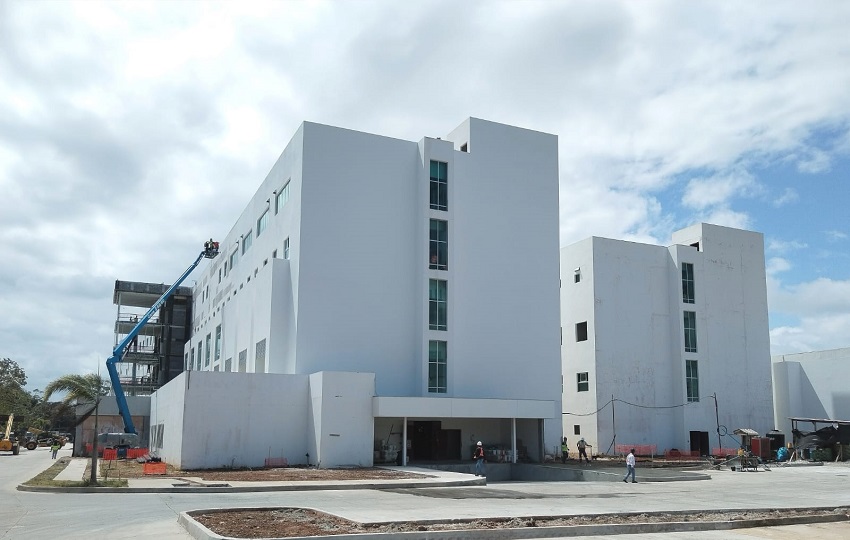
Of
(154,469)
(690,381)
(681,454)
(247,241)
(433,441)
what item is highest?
(247,241)

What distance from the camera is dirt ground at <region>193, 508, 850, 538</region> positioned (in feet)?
47.3

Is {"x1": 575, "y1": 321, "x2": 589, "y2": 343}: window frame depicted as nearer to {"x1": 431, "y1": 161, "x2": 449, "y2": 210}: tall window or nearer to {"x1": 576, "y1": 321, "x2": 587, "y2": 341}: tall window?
{"x1": 576, "y1": 321, "x2": 587, "y2": 341}: tall window

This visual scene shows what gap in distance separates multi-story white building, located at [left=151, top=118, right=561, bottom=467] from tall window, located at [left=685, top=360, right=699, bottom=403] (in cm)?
1449

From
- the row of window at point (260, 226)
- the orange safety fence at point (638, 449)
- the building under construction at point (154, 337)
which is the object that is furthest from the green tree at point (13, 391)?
the orange safety fence at point (638, 449)

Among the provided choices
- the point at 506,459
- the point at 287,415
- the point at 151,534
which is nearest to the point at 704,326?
the point at 506,459

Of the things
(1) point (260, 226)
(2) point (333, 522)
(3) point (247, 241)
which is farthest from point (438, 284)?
(2) point (333, 522)

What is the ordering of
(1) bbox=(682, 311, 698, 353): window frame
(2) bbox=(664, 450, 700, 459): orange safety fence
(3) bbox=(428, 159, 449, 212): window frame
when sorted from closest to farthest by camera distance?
(3) bbox=(428, 159, 449, 212): window frame, (2) bbox=(664, 450, 700, 459): orange safety fence, (1) bbox=(682, 311, 698, 353): window frame

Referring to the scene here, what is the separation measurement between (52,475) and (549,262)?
91.7 ft

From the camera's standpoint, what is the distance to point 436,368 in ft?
137

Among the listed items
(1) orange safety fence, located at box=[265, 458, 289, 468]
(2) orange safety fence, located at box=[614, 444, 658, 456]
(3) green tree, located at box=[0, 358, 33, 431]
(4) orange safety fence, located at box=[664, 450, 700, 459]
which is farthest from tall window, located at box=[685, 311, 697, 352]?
(3) green tree, located at box=[0, 358, 33, 431]

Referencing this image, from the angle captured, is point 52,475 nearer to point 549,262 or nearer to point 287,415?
point 287,415

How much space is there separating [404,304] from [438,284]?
218 cm

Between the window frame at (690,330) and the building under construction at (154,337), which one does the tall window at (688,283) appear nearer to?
the window frame at (690,330)

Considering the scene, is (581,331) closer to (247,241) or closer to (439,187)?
(439,187)
